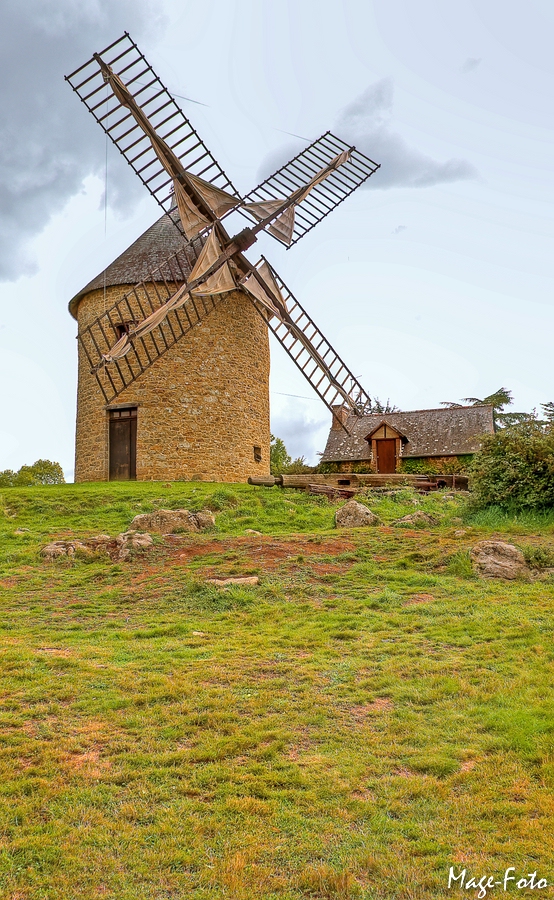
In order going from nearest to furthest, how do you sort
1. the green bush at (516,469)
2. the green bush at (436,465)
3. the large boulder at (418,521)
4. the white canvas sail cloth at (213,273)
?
1. the green bush at (516,469)
2. the large boulder at (418,521)
3. the white canvas sail cloth at (213,273)
4. the green bush at (436,465)

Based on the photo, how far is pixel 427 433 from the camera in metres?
35.6

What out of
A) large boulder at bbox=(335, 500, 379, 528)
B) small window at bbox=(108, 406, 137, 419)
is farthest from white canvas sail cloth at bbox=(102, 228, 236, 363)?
large boulder at bbox=(335, 500, 379, 528)

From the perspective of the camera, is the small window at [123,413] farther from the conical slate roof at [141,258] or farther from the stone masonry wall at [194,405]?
the conical slate roof at [141,258]

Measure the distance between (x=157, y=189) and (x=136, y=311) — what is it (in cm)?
440

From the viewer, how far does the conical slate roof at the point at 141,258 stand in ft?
85.1

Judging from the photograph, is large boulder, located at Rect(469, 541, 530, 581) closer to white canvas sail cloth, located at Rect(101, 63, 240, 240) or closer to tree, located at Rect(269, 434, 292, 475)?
white canvas sail cloth, located at Rect(101, 63, 240, 240)

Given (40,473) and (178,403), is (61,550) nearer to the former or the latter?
(178,403)

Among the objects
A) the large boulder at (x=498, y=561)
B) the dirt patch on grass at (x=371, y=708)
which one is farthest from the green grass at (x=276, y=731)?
the large boulder at (x=498, y=561)

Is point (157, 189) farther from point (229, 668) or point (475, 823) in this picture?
point (475, 823)

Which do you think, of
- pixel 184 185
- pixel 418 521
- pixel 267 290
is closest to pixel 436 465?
pixel 267 290

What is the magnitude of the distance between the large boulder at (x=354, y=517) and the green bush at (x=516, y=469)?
7.89 ft

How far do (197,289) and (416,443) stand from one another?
16475mm

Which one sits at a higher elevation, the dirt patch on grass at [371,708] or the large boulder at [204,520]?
the large boulder at [204,520]

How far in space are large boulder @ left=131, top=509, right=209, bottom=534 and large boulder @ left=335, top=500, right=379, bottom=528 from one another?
9.83 feet
